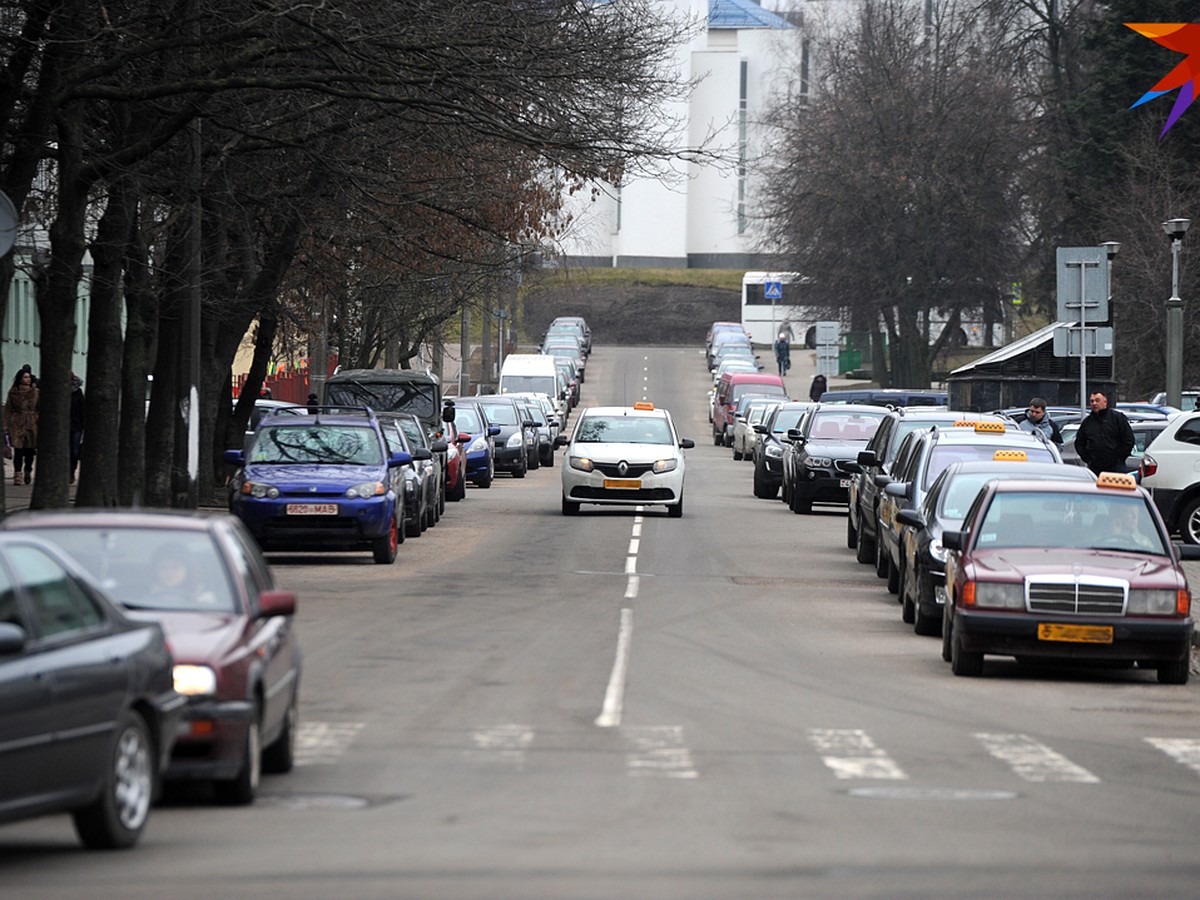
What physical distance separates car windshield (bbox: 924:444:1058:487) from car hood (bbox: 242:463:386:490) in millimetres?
6280

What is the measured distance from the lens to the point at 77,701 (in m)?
8.09

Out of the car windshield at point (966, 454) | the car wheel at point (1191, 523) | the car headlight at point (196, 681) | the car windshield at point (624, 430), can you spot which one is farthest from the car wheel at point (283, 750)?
the car windshield at point (624, 430)

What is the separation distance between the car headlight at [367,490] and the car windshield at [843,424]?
12.4 metres

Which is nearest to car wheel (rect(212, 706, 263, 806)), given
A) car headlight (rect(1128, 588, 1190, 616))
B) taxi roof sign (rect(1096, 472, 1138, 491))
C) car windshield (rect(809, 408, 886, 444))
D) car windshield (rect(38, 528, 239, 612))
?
car windshield (rect(38, 528, 239, 612))

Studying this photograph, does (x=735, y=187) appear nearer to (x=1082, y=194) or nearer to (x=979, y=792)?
(x=1082, y=194)

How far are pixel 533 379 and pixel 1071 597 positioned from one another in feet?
180

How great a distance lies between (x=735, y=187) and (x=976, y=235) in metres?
50.9

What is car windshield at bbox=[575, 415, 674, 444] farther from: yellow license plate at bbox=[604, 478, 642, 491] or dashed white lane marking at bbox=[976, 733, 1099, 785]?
dashed white lane marking at bbox=[976, 733, 1099, 785]

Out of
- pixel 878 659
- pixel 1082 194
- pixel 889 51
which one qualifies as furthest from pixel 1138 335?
pixel 878 659

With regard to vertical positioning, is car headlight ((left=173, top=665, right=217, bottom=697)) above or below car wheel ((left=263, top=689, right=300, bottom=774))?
above

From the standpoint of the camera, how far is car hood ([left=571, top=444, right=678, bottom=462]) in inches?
1326

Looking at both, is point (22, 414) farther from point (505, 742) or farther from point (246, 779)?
point (246, 779)

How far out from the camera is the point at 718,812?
9727mm

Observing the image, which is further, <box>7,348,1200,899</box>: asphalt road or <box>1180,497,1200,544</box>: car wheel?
<box>1180,497,1200,544</box>: car wheel
